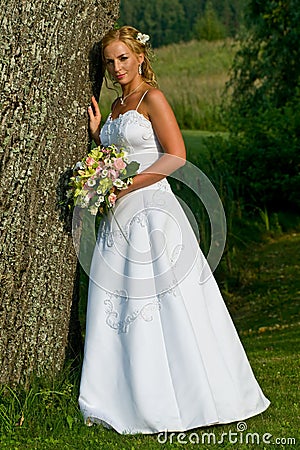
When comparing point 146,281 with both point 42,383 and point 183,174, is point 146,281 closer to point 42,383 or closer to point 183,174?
point 42,383

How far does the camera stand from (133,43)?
14.4ft

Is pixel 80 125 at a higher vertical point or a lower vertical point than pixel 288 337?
higher

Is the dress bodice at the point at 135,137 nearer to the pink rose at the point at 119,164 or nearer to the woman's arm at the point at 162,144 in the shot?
the woman's arm at the point at 162,144

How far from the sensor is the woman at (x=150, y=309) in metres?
4.13

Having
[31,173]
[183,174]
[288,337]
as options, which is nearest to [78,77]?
[31,173]

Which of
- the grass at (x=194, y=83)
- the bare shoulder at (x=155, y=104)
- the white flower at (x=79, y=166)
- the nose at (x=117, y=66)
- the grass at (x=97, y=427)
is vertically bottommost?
the grass at (x=194, y=83)

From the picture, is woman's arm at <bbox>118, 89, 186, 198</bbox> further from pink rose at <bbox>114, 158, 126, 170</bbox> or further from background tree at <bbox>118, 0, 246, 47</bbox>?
background tree at <bbox>118, 0, 246, 47</bbox>

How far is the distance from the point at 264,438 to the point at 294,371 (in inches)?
54.4

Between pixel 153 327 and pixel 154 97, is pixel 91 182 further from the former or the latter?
pixel 153 327

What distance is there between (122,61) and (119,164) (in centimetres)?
58

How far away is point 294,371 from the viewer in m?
5.36

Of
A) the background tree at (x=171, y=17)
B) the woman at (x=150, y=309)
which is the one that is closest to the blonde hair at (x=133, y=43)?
the woman at (x=150, y=309)

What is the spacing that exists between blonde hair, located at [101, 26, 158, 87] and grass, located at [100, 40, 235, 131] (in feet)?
27.1

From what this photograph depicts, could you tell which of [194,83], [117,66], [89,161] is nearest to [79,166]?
[89,161]
